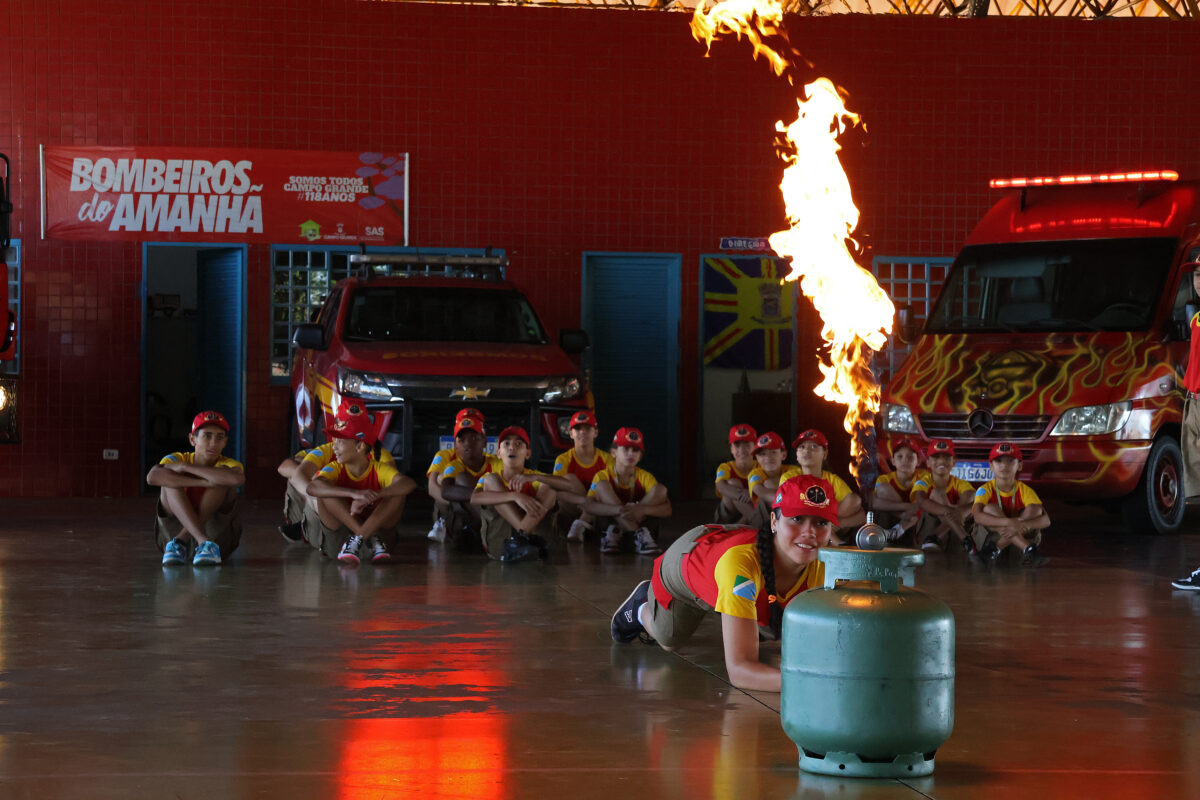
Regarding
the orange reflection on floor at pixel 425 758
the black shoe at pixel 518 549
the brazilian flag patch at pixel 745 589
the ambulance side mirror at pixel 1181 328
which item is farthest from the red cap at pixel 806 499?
the ambulance side mirror at pixel 1181 328

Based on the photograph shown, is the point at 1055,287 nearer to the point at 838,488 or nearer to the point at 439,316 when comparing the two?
the point at 838,488

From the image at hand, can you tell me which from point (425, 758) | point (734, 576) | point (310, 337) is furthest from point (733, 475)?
point (425, 758)

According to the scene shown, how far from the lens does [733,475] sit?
14250 mm

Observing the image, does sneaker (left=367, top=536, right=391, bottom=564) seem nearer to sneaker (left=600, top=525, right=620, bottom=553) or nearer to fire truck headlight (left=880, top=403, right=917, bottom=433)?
sneaker (left=600, top=525, right=620, bottom=553)

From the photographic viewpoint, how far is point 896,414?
15109mm

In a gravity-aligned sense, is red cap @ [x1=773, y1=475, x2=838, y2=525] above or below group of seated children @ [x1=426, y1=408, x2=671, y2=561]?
above

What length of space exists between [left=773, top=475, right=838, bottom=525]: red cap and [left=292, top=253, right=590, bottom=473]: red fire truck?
26.2 feet

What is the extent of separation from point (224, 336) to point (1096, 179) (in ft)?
31.6

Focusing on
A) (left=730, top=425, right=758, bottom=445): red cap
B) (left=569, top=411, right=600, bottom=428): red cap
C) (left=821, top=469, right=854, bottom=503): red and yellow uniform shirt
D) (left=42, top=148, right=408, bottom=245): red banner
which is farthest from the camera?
(left=42, top=148, right=408, bottom=245): red banner

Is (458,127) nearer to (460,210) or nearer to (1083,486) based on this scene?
(460,210)

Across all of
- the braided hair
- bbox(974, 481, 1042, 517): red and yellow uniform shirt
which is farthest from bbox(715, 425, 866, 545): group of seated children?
the braided hair

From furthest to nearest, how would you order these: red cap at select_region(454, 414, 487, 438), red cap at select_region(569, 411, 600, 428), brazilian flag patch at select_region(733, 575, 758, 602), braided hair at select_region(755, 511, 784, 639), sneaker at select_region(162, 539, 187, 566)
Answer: red cap at select_region(569, 411, 600, 428), red cap at select_region(454, 414, 487, 438), sneaker at select_region(162, 539, 187, 566), braided hair at select_region(755, 511, 784, 639), brazilian flag patch at select_region(733, 575, 758, 602)

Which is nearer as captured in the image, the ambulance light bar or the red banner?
the ambulance light bar

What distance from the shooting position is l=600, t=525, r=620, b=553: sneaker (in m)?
13.2
